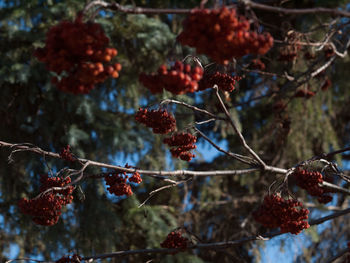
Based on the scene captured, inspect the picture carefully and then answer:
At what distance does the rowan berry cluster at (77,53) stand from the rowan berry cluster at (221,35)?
32cm

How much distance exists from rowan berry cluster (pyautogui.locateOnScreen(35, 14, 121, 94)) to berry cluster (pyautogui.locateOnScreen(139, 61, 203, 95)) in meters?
0.19

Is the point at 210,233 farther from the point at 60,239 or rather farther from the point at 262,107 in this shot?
the point at 60,239

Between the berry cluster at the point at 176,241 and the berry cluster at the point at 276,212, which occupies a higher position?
A: the berry cluster at the point at 176,241

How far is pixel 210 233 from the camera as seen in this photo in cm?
759

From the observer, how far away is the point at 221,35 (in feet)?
6.01

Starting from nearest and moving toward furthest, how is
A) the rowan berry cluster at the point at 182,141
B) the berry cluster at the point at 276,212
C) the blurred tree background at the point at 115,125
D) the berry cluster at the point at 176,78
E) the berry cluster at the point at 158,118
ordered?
the berry cluster at the point at 176,78
the berry cluster at the point at 276,212
the berry cluster at the point at 158,118
the rowan berry cluster at the point at 182,141
the blurred tree background at the point at 115,125

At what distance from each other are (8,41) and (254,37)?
4.42 m

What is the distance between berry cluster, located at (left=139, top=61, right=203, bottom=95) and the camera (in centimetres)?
195

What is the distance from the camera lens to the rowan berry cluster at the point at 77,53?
1802mm

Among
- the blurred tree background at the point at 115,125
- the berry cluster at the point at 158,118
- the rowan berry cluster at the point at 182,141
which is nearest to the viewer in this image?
the berry cluster at the point at 158,118

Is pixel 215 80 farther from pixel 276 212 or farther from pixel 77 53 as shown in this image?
pixel 77 53

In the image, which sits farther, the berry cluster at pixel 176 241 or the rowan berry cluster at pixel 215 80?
the berry cluster at pixel 176 241

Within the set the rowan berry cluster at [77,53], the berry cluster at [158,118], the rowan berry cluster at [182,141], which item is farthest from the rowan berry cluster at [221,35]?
the rowan berry cluster at [182,141]

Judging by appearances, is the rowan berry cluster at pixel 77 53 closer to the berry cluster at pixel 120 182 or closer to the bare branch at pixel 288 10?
the bare branch at pixel 288 10
